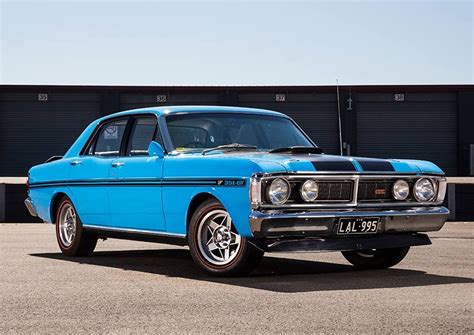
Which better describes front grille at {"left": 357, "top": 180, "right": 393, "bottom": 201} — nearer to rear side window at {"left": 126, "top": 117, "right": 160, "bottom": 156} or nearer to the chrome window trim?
the chrome window trim

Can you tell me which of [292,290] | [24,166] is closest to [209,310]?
[292,290]

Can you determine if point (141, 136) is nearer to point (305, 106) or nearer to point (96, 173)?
point (96, 173)

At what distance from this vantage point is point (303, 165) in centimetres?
752

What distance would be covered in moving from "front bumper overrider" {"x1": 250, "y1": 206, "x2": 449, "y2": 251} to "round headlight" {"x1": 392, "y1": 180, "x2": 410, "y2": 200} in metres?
0.12

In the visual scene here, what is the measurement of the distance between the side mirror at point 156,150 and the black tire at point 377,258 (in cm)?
216

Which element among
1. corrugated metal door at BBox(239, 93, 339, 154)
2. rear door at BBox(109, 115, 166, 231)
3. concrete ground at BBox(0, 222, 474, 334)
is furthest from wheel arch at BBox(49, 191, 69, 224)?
corrugated metal door at BBox(239, 93, 339, 154)

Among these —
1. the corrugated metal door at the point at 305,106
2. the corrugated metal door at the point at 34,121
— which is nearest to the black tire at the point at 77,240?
the corrugated metal door at the point at 305,106

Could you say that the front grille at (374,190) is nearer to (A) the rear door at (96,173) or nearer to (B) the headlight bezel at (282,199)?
(B) the headlight bezel at (282,199)

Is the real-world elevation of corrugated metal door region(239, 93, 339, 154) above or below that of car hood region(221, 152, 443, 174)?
above

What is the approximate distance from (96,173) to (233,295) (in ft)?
10.7

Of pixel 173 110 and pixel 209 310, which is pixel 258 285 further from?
pixel 173 110

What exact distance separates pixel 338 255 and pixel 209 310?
4.42 m

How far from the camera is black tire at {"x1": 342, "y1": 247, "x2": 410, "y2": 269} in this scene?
873 cm

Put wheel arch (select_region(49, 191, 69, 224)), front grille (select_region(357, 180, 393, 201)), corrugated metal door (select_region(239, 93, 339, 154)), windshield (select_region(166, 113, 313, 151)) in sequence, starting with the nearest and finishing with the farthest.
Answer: front grille (select_region(357, 180, 393, 201))
windshield (select_region(166, 113, 313, 151))
wheel arch (select_region(49, 191, 69, 224))
corrugated metal door (select_region(239, 93, 339, 154))
